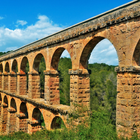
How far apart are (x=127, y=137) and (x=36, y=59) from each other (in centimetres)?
764

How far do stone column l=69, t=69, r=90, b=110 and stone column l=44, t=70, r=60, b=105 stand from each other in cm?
201

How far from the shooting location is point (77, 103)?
24.8 feet

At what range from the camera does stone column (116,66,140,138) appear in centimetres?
543

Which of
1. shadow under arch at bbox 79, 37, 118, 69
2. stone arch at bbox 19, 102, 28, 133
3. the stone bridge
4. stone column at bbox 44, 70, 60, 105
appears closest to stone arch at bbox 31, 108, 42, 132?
the stone bridge

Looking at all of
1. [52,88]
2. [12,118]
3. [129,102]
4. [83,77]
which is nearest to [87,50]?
[83,77]

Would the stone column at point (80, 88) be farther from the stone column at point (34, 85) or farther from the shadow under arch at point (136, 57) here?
the stone column at point (34, 85)

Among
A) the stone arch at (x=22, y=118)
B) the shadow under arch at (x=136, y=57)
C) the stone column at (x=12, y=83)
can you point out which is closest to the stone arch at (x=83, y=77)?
the shadow under arch at (x=136, y=57)

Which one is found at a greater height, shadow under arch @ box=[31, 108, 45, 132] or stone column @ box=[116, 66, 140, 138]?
stone column @ box=[116, 66, 140, 138]

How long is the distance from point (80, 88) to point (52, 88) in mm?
2481

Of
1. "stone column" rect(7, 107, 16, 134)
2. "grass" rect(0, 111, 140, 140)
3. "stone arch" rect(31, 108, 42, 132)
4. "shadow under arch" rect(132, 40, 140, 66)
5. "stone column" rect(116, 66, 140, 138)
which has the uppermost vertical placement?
"shadow under arch" rect(132, 40, 140, 66)

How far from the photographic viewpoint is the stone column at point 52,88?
31.7 feet

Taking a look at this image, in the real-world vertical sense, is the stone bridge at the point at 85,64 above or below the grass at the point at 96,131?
above

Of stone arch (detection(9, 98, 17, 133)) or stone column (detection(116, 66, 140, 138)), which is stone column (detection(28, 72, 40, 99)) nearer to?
stone arch (detection(9, 98, 17, 133))

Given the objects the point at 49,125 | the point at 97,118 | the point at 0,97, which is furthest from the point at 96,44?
the point at 0,97
